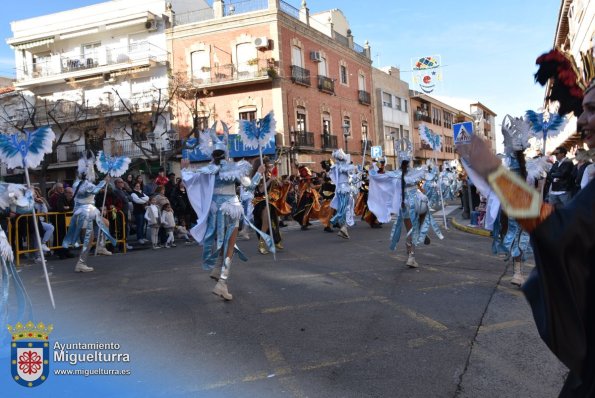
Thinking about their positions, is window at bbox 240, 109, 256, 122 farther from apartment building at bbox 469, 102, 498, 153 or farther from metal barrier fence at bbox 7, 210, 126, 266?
apartment building at bbox 469, 102, 498, 153

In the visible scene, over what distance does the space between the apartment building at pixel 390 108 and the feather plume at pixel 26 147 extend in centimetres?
3534

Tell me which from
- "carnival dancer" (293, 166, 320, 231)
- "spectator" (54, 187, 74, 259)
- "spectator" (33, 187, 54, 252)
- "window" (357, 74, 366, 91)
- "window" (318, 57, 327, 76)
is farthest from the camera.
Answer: "window" (357, 74, 366, 91)

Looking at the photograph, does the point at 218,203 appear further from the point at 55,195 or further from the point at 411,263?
the point at 55,195

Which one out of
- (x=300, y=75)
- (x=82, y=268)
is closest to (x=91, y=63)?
(x=300, y=75)

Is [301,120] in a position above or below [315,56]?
below

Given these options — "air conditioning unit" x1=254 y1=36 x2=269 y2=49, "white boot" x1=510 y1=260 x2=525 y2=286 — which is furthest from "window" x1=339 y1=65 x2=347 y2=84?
"white boot" x1=510 y1=260 x2=525 y2=286

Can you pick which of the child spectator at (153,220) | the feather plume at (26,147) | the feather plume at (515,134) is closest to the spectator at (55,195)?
the child spectator at (153,220)

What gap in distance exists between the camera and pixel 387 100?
145 ft

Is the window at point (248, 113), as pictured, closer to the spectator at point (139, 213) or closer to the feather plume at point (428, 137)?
the spectator at point (139, 213)

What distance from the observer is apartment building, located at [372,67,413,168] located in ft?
139

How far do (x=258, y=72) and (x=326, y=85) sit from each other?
258 inches

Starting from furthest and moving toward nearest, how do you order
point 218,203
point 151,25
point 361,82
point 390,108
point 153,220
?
point 390,108
point 361,82
point 151,25
point 153,220
point 218,203

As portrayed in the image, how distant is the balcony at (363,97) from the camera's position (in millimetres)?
38938

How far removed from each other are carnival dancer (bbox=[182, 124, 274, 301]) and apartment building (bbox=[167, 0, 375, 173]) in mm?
21280
